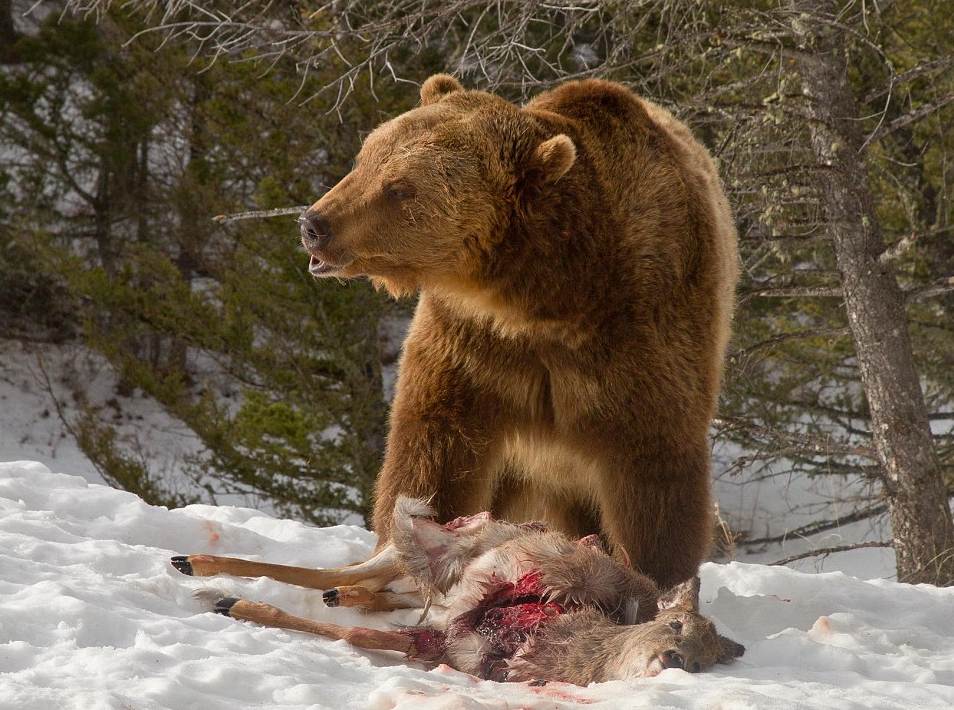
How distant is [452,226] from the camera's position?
3.75m

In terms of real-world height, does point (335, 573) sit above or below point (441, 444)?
below

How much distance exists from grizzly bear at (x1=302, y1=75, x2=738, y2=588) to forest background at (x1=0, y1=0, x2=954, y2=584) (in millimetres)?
1916

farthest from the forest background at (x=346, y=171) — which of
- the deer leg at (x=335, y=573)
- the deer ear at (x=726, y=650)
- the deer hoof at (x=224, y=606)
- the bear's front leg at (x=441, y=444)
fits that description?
the deer ear at (x=726, y=650)

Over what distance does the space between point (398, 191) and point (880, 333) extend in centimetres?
411

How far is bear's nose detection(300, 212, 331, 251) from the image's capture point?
11.7 ft

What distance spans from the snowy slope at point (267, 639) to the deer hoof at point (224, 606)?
0.09 metres

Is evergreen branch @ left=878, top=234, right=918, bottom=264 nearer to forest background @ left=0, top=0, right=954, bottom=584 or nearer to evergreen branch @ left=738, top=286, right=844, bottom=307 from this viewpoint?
forest background @ left=0, top=0, right=954, bottom=584

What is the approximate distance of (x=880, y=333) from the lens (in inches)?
258

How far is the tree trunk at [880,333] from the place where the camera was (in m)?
6.51

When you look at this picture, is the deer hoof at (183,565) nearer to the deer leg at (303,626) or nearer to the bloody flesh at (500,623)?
the deer leg at (303,626)

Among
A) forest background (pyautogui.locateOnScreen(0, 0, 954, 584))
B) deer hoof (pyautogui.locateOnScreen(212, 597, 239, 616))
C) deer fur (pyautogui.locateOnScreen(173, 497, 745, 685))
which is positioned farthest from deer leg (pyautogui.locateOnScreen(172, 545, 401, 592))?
forest background (pyautogui.locateOnScreen(0, 0, 954, 584))

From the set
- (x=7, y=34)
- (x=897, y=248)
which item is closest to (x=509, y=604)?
(x=897, y=248)

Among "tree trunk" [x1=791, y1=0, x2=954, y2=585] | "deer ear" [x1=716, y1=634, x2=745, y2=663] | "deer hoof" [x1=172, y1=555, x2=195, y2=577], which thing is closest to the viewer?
"deer ear" [x1=716, y1=634, x2=745, y2=663]

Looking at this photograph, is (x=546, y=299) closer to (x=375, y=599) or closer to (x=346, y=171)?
(x=375, y=599)
